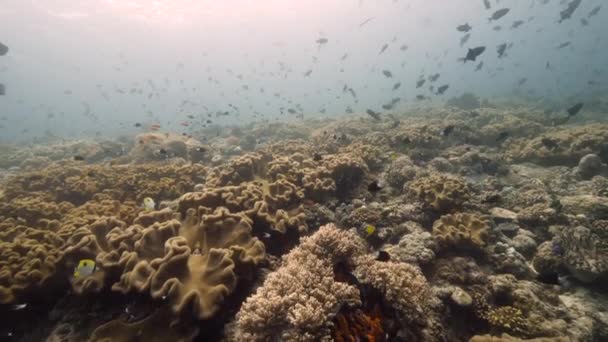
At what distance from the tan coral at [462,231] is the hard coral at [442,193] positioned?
510 mm

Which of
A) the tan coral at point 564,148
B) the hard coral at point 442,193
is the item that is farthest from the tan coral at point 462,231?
the tan coral at point 564,148

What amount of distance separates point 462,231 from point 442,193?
57.4 inches

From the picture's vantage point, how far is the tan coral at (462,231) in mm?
6000

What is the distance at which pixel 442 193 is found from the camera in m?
7.40

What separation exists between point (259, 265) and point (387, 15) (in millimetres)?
107153

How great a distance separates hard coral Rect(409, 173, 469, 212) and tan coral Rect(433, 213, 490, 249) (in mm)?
510

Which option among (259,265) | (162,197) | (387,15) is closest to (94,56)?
(387,15)

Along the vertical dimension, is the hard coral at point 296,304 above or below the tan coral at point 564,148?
below

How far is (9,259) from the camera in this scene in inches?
193

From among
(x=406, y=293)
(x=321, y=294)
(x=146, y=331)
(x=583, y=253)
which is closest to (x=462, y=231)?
(x=583, y=253)

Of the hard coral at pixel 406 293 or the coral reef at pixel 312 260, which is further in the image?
the hard coral at pixel 406 293

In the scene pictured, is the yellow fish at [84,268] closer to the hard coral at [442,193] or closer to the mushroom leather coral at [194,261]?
the mushroom leather coral at [194,261]

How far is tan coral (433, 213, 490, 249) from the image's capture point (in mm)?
6000

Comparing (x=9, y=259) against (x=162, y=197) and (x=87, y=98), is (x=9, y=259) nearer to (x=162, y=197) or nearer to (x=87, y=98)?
(x=162, y=197)
